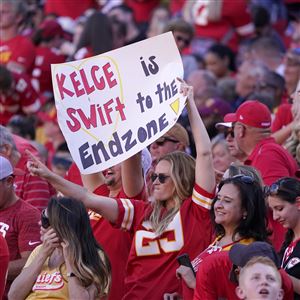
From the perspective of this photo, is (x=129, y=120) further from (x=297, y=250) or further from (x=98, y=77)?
(x=297, y=250)

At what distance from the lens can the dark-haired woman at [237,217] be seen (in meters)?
7.36

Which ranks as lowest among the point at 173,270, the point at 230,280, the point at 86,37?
the point at 86,37

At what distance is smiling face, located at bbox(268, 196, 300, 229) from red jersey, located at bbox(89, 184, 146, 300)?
1138 mm

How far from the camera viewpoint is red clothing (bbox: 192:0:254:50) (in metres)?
14.3

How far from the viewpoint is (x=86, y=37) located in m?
14.1

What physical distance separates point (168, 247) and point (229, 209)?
0.53 m

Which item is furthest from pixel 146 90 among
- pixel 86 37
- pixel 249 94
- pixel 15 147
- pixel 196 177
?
pixel 86 37

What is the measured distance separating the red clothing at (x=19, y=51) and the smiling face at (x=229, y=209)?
695cm

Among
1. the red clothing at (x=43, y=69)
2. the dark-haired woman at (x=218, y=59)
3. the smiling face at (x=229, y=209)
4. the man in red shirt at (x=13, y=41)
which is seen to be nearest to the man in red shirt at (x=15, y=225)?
the smiling face at (x=229, y=209)

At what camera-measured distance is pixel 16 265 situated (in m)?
8.16

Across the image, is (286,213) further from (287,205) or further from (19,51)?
(19,51)

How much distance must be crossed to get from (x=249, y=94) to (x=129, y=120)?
4.07 meters

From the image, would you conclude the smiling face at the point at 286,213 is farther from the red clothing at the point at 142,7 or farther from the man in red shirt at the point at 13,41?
the red clothing at the point at 142,7

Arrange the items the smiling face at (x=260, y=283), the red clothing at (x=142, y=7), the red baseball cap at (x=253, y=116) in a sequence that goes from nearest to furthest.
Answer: the smiling face at (x=260, y=283)
the red baseball cap at (x=253, y=116)
the red clothing at (x=142, y=7)
